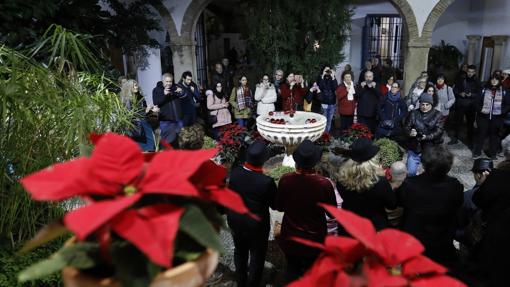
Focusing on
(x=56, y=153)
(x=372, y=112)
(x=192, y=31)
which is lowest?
(x=372, y=112)

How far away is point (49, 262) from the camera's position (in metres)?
0.96

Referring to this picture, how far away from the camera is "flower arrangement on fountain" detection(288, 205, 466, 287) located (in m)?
0.98

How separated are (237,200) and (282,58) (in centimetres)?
870

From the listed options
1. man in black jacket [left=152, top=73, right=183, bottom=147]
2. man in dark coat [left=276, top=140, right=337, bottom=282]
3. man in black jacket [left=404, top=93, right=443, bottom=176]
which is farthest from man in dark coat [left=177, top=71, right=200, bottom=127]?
man in dark coat [left=276, top=140, right=337, bottom=282]

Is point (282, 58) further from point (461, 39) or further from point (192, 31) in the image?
point (461, 39)

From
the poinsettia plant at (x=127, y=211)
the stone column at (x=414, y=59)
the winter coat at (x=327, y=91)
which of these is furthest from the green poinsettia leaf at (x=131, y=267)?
the stone column at (x=414, y=59)

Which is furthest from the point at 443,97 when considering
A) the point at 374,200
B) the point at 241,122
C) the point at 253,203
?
the point at 253,203

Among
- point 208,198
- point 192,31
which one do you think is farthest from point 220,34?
point 208,198

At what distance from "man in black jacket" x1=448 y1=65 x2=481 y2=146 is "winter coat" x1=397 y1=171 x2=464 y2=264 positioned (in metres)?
5.08

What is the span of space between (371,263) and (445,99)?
664 centimetres

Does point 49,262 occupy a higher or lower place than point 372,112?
higher

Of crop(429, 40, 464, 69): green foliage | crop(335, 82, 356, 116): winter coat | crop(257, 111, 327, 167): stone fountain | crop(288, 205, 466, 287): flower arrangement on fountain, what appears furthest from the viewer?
crop(429, 40, 464, 69): green foliage

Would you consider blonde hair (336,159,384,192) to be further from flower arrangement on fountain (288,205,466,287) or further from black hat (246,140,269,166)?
flower arrangement on fountain (288,205,466,287)

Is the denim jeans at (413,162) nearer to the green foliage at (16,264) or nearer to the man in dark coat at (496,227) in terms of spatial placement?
the man in dark coat at (496,227)
